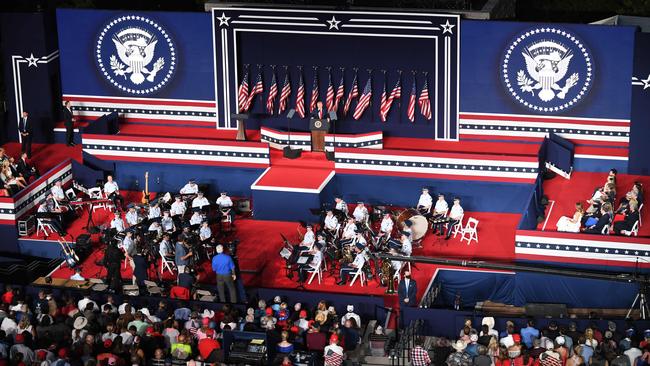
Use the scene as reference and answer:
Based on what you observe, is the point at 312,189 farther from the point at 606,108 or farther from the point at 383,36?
the point at 606,108

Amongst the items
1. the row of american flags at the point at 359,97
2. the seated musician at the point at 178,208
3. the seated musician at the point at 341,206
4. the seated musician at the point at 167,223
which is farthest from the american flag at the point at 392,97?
the seated musician at the point at 167,223

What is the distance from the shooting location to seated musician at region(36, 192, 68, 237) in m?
45.9

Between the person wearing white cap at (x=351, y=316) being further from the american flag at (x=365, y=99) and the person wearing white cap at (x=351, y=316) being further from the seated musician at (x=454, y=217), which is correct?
the american flag at (x=365, y=99)

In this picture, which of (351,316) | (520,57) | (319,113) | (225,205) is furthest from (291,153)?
(351,316)

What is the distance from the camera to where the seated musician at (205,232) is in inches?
1722

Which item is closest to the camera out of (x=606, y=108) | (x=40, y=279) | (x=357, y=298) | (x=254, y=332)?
(x=254, y=332)

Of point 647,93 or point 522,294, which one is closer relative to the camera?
point 522,294

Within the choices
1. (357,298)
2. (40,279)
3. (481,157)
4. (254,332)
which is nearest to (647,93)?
(481,157)

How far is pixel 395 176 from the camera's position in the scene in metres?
47.3

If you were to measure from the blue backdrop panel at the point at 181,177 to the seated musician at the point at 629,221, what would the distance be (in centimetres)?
1167

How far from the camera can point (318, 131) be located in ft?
161

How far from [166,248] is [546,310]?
34.9ft

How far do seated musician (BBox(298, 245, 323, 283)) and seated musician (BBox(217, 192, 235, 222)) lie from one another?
4153 mm

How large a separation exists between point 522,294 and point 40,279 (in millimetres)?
13671
